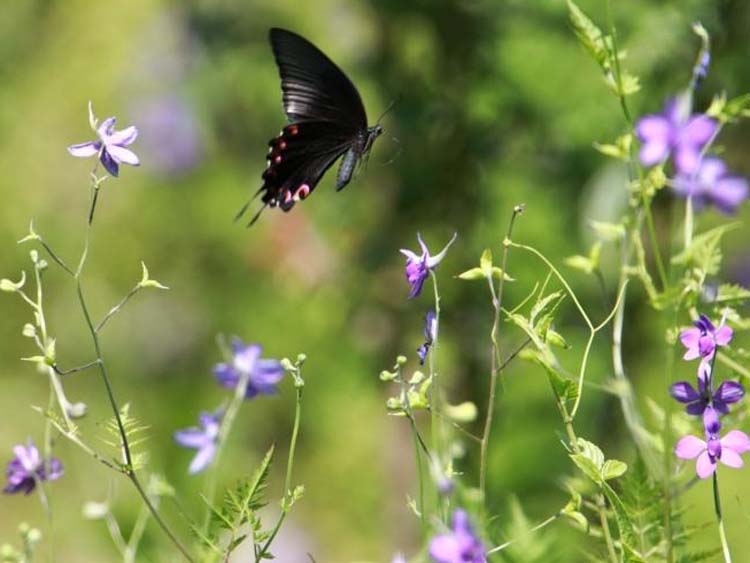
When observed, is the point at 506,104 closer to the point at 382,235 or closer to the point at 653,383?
the point at 382,235

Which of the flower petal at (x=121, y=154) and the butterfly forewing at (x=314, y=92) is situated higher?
the flower petal at (x=121, y=154)

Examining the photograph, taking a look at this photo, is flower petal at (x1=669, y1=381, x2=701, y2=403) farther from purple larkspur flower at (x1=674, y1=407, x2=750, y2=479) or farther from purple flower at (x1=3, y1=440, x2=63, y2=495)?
purple flower at (x1=3, y1=440, x2=63, y2=495)

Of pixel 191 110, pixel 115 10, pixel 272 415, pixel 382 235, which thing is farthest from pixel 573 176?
pixel 115 10

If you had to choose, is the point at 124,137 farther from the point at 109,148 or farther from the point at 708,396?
the point at 708,396

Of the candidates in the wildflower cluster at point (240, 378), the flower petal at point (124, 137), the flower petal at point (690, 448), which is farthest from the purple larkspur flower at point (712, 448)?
the flower petal at point (124, 137)

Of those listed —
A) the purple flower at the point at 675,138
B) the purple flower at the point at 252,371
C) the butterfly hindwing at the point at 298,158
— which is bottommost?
the purple flower at the point at 252,371

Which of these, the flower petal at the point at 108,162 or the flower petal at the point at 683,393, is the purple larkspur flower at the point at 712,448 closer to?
the flower petal at the point at 683,393

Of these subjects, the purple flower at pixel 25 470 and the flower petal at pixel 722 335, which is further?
the purple flower at pixel 25 470
